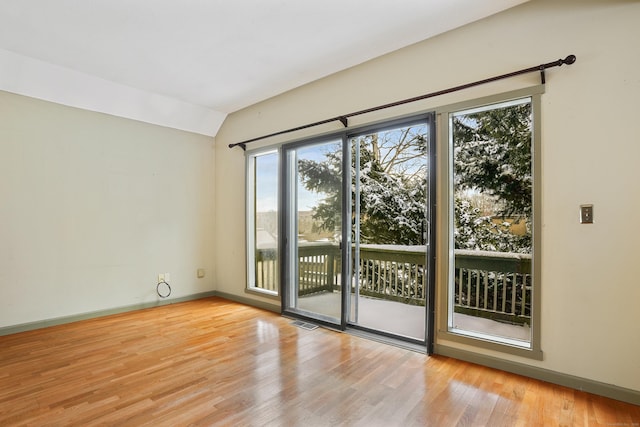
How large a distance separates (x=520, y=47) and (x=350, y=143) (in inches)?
62.5

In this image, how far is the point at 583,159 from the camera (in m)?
2.15

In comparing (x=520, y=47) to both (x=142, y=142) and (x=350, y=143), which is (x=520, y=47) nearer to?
(x=350, y=143)

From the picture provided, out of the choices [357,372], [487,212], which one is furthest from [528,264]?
[357,372]

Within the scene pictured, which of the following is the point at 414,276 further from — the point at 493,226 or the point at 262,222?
the point at 262,222

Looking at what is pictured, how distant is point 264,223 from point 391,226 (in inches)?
66.1

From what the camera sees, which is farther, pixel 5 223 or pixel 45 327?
pixel 45 327

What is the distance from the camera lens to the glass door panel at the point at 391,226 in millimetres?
3383

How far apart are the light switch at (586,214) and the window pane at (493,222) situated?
300mm

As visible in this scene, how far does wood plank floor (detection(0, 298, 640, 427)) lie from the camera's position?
188cm

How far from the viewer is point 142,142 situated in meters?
4.16

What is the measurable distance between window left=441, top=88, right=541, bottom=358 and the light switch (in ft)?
0.86

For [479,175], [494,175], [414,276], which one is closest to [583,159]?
[494,175]

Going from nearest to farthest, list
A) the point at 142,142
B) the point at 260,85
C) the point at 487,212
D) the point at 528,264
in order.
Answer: the point at 528,264 → the point at 487,212 → the point at 260,85 → the point at 142,142

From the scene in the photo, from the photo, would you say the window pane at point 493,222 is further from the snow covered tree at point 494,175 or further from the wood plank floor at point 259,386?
the wood plank floor at point 259,386
